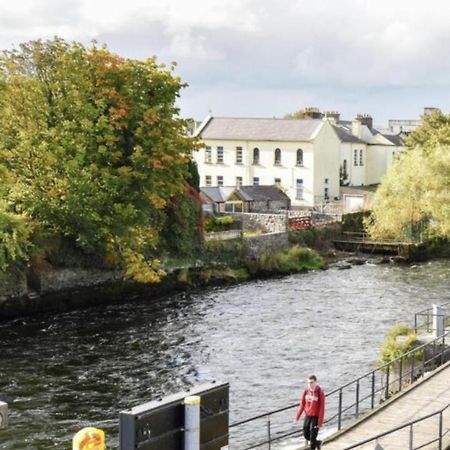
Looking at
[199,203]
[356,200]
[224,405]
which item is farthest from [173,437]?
[356,200]

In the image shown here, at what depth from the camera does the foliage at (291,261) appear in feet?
188

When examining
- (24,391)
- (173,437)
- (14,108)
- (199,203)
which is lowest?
(24,391)

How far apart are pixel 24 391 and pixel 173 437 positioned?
1953 centimetres

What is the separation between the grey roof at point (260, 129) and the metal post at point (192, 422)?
76.3m

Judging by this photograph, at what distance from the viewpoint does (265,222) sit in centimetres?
6519

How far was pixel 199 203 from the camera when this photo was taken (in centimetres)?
5550

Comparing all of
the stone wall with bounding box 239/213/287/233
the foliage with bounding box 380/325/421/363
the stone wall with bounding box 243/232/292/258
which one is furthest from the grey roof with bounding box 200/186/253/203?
the foliage with bounding box 380/325/421/363

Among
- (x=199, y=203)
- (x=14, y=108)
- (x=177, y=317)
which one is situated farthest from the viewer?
(x=199, y=203)

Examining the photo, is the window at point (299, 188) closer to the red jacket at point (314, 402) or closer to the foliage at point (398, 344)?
the foliage at point (398, 344)

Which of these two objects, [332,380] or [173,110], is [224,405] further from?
[173,110]

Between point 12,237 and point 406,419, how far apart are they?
82.2ft

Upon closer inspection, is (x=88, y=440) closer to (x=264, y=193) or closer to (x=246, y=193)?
(x=246, y=193)

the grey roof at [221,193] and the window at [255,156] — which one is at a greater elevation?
the window at [255,156]

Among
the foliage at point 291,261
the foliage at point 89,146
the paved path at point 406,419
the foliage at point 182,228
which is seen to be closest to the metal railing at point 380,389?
the paved path at point 406,419
